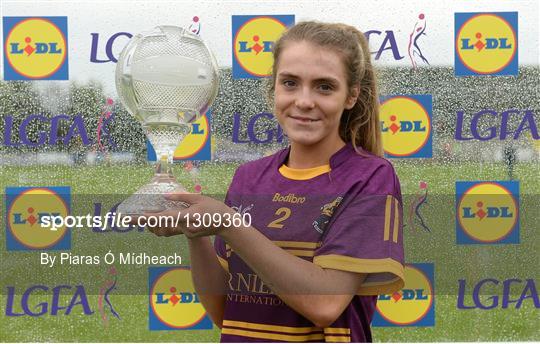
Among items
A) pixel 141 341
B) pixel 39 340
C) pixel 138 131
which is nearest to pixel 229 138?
pixel 138 131

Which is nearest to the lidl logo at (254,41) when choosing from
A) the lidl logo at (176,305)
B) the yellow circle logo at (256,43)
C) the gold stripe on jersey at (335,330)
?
the yellow circle logo at (256,43)

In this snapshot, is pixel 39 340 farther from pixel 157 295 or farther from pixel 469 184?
pixel 469 184

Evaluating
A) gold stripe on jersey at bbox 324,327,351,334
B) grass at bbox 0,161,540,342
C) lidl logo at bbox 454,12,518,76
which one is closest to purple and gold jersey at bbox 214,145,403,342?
gold stripe on jersey at bbox 324,327,351,334

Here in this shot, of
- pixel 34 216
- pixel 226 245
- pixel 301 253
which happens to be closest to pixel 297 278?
pixel 301 253

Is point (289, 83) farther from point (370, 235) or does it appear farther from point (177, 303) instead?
point (177, 303)

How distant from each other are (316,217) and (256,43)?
0.65 m

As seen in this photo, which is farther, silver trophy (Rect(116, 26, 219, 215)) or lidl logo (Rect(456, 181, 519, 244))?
lidl logo (Rect(456, 181, 519, 244))

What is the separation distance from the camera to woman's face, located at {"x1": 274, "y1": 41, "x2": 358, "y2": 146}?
62cm

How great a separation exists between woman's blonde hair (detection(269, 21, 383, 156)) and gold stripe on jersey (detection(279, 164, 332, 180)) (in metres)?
0.05

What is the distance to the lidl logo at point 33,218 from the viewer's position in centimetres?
118

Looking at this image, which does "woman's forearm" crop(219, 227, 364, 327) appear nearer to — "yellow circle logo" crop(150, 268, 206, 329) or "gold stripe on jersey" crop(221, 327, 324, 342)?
"gold stripe on jersey" crop(221, 327, 324, 342)

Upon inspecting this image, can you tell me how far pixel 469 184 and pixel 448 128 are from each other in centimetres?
13

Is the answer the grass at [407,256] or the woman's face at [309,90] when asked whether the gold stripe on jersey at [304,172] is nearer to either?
the woman's face at [309,90]

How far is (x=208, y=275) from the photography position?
70 cm
